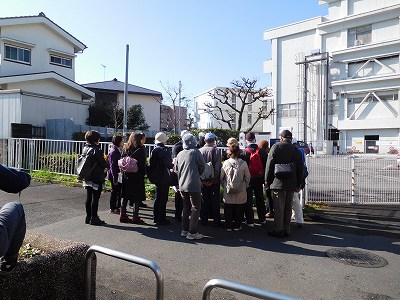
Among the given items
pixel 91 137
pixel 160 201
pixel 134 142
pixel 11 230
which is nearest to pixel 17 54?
pixel 91 137

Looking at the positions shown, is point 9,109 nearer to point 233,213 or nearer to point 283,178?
point 233,213

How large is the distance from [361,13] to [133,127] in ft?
89.1

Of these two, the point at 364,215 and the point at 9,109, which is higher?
the point at 9,109

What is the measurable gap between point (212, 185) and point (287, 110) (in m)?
38.4

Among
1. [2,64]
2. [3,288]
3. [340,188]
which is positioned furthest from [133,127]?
[3,288]

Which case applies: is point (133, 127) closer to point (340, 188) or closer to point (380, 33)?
point (340, 188)

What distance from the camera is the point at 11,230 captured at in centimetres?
255

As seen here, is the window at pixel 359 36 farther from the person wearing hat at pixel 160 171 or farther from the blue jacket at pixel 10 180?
the blue jacket at pixel 10 180

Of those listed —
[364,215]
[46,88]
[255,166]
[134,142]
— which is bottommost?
[364,215]

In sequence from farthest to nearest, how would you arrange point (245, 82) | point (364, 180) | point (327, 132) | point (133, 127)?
point (245, 82), point (327, 132), point (133, 127), point (364, 180)

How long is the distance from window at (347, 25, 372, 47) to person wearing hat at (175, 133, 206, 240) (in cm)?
3753

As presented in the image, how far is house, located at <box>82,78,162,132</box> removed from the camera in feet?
107

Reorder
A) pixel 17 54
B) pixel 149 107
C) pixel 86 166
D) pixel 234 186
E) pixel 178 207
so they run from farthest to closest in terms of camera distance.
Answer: pixel 149 107
pixel 17 54
pixel 178 207
pixel 86 166
pixel 234 186

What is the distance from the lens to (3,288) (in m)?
2.64
